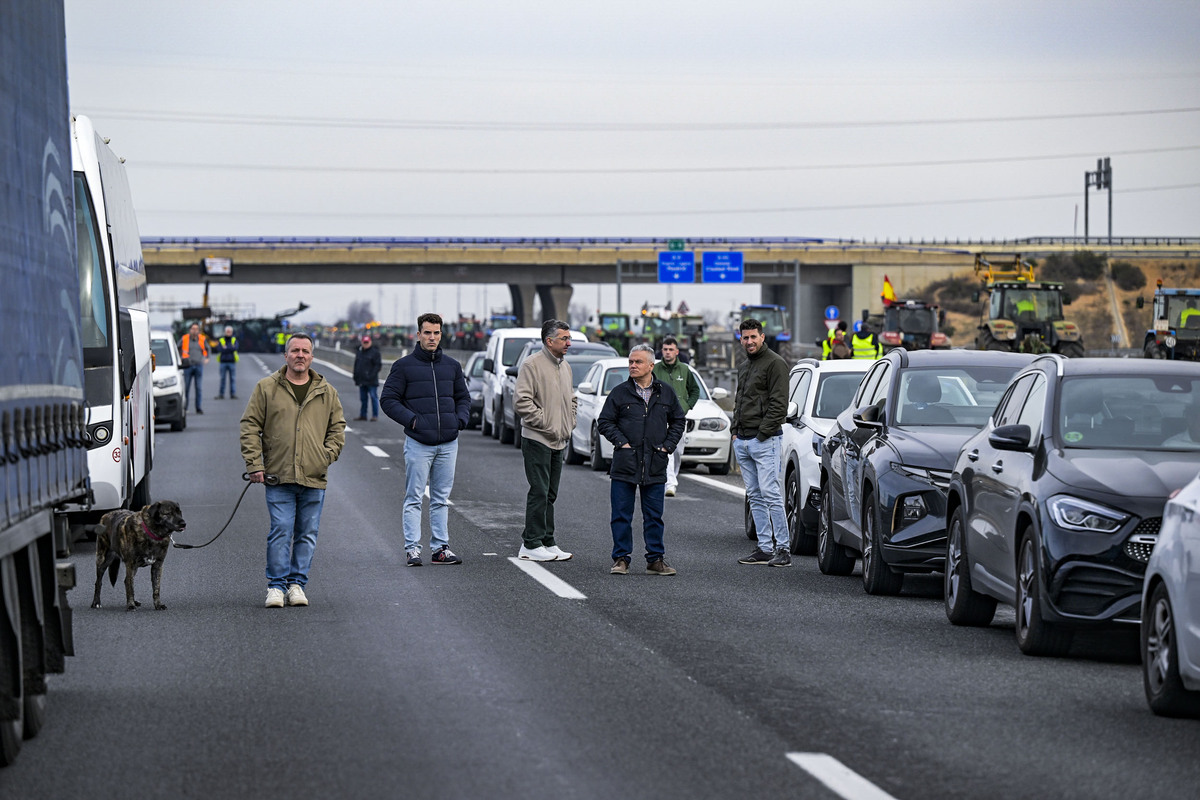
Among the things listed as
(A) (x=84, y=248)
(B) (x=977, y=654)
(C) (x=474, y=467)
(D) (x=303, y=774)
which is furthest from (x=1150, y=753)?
(C) (x=474, y=467)

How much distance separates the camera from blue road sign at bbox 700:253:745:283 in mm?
70062

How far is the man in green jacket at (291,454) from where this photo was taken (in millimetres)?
11094

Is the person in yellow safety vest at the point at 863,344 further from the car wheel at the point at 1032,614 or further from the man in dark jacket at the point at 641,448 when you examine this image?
the car wheel at the point at 1032,614

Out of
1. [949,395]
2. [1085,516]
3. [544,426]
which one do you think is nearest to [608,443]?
[544,426]

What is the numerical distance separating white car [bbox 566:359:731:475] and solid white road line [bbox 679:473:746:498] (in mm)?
348

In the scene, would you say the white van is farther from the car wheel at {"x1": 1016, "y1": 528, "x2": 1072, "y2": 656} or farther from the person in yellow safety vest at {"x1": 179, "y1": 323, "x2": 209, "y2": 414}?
the car wheel at {"x1": 1016, "y1": 528, "x2": 1072, "y2": 656}

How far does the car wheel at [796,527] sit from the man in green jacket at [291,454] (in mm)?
4804

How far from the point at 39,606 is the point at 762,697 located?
10.5ft

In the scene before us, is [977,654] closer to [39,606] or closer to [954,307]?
[39,606]

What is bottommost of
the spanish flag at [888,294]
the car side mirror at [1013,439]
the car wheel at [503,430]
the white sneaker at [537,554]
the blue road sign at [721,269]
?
the car wheel at [503,430]

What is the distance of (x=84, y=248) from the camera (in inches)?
529

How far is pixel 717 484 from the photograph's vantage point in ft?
72.9

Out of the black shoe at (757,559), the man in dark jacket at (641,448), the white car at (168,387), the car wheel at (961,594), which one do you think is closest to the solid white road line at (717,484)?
the black shoe at (757,559)

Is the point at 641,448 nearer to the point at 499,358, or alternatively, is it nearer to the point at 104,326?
the point at 104,326
